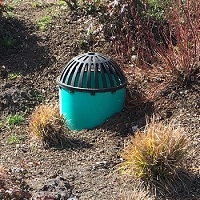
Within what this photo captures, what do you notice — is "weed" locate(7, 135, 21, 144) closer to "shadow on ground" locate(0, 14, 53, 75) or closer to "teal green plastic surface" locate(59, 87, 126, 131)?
"teal green plastic surface" locate(59, 87, 126, 131)

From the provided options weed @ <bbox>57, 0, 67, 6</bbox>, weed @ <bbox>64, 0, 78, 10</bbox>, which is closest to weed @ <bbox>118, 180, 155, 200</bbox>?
weed @ <bbox>64, 0, 78, 10</bbox>

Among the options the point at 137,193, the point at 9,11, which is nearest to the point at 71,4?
the point at 9,11

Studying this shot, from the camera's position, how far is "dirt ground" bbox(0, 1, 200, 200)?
5.00 m

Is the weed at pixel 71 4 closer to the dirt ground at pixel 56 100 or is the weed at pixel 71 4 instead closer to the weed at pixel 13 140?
the dirt ground at pixel 56 100

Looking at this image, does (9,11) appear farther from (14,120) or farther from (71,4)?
(14,120)

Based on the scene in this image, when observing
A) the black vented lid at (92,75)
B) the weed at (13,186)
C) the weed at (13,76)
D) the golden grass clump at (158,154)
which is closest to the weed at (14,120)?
the black vented lid at (92,75)

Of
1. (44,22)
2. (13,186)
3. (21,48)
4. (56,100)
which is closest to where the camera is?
(13,186)

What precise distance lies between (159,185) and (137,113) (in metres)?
1.73

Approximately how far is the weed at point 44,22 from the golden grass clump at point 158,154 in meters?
4.10

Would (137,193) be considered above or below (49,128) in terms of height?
below

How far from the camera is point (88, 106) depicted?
631 cm

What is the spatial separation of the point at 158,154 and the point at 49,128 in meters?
1.55

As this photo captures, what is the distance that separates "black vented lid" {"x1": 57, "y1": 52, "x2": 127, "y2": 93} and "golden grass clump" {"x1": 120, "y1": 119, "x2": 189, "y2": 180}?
140 centimetres

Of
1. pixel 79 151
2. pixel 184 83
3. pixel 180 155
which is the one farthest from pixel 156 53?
pixel 180 155
